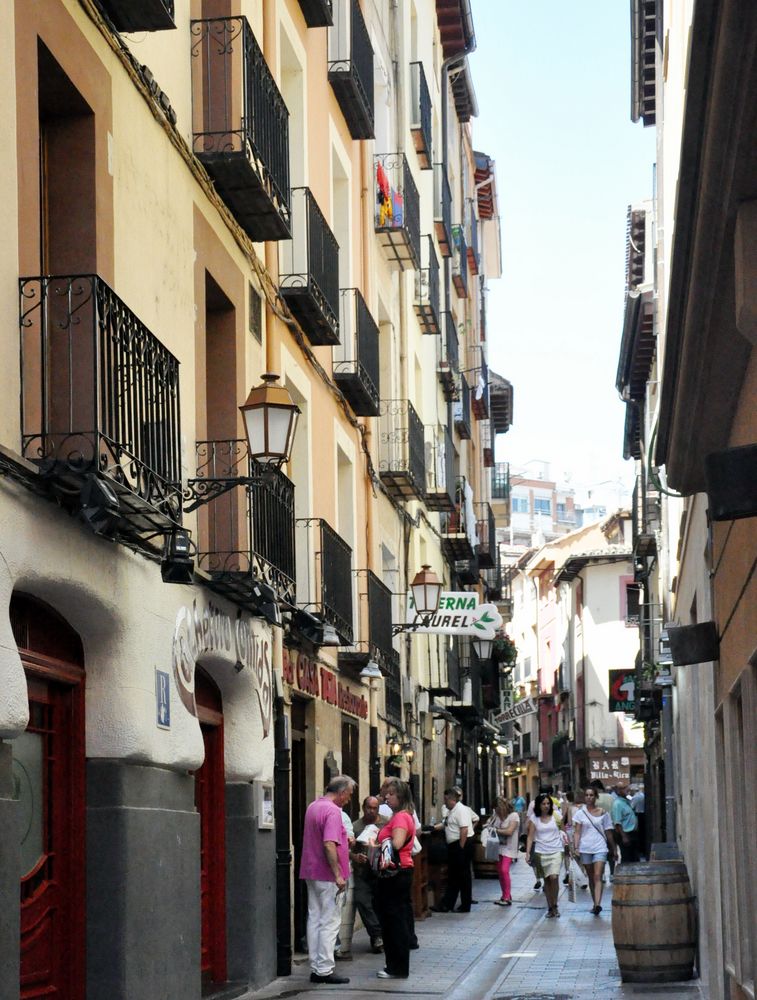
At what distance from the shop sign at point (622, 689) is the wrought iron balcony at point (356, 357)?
21559mm

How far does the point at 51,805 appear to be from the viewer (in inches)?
379

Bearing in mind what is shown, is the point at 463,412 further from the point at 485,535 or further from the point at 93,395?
the point at 93,395

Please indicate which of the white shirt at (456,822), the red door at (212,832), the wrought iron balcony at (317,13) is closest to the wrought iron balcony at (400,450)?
the white shirt at (456,822)

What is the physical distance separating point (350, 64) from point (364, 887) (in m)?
8.90

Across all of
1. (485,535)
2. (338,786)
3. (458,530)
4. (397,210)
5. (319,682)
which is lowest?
(338,786)

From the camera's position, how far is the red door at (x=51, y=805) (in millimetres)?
9188

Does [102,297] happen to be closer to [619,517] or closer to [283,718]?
[283,718]

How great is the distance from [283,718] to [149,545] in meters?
5.22

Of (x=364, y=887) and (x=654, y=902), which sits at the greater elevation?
(x=654, y=902)

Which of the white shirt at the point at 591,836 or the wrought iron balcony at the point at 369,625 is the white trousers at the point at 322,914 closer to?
the wrought iron balcony at the point at 369,625

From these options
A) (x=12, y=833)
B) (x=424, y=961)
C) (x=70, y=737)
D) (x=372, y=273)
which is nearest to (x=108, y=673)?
(x=70, y=737)

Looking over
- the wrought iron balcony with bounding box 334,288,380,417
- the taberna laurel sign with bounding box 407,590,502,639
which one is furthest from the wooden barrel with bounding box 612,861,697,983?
the taberna laurel sign with bounding box 407,590,502,639

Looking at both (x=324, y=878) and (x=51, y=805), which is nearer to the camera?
(x=51, y=805)

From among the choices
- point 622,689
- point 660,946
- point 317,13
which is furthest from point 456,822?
point 622,689
